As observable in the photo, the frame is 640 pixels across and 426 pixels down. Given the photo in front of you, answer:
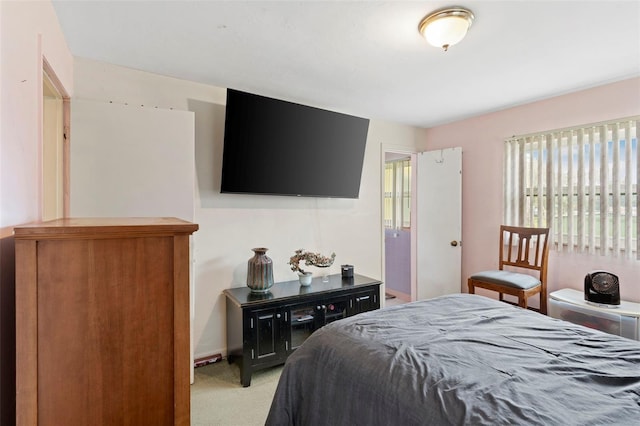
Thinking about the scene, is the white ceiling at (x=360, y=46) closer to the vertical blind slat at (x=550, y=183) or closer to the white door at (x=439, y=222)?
the vertical blind slat at (x=550, y=183)

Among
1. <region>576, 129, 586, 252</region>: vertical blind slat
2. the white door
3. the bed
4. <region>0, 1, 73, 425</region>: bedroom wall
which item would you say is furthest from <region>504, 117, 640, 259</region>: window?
<region>0, 1, 73, 425</region>: bedroom wall

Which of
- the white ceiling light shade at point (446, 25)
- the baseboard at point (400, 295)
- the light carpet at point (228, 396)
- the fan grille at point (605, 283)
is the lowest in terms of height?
the light carpet at point (228, 396)

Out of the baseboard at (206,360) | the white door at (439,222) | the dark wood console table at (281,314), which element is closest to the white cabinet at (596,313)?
the white door at (439,222)

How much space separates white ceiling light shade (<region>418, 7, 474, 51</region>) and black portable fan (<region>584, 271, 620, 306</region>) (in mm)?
2354

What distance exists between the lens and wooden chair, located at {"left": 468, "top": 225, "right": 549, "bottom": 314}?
3.07 m

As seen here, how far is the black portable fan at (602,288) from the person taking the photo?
262cm

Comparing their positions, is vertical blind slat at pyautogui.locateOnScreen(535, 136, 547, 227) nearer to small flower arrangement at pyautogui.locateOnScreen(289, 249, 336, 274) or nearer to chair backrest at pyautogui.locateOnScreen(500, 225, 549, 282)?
chair backrest at pyautogui.locateOnScreen(500, 225, 549, 282)

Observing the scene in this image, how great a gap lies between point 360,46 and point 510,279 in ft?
8.39

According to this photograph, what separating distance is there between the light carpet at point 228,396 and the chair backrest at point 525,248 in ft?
8.73

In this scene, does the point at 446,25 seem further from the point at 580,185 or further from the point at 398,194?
the point at 398,194

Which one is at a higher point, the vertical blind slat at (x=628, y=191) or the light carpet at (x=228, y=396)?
the vertical blind slat at (x=628, y=191)

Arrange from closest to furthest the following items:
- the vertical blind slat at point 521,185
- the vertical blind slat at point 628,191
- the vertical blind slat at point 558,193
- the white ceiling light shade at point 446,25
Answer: the white ceiling light shade at point 446,25 < the vertical blind slat at point 628,191 < the vertical blind slat at point 558,193 < the vertical blind slat at point 521,185

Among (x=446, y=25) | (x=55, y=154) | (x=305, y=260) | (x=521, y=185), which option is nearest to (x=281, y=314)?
(x=305, y=260)

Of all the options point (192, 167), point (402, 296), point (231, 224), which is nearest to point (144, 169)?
point (192, 167)
